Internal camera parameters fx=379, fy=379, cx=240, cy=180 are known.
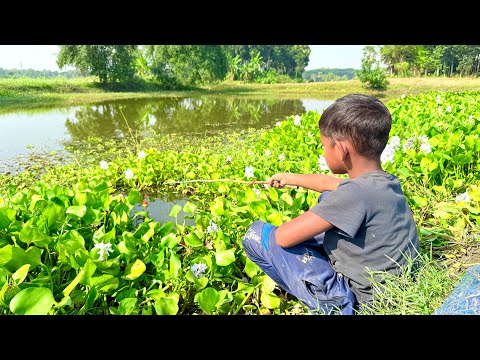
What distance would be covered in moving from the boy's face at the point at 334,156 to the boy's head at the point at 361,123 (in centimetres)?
3

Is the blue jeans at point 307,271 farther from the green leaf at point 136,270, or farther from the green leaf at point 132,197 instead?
the green leaf at point 132,197

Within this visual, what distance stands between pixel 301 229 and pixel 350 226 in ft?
0.57

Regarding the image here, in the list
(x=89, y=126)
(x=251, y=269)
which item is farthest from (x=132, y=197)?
(x=89, y=126)

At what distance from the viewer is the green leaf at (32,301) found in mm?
1228

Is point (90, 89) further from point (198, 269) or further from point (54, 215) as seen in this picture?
point (198, 269)

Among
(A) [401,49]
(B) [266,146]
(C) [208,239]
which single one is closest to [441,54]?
(A) [401,49]

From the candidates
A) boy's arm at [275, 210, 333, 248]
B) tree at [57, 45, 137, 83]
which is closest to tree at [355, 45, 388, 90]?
tree at [57, 45, 137, 83]

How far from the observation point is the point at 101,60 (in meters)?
20.5

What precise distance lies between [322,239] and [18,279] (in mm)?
1210

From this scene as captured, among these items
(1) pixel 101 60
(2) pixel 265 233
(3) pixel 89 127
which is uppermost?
(1) pixel 101 60

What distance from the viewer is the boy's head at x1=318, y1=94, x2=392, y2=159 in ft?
4.40

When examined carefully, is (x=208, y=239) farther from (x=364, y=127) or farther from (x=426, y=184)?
(x=426, y=184)

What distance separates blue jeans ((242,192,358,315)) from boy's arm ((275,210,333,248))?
0.08m

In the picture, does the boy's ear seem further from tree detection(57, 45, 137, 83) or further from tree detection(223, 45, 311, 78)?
tree detection(223, 45, 311, 78)
